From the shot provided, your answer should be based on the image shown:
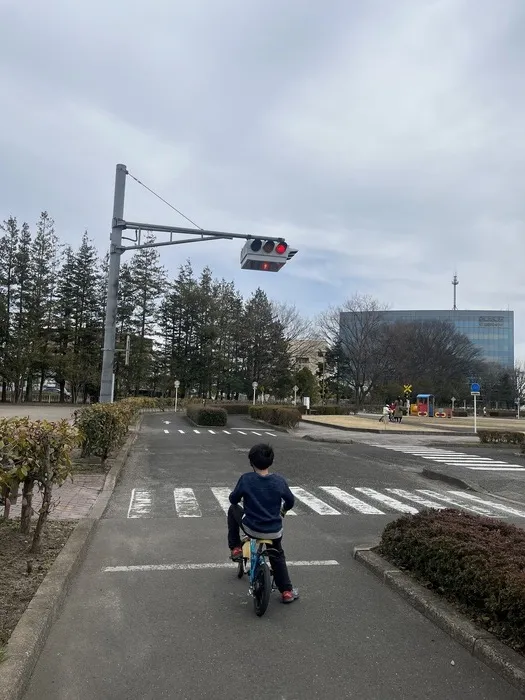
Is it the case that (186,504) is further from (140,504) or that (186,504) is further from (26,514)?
(26,514)

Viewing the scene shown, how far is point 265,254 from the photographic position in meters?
13.2

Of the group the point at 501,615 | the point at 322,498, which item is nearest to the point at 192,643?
the point at 501,615

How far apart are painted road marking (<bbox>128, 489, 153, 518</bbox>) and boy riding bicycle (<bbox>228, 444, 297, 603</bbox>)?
3.70 meters

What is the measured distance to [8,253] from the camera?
5406cm

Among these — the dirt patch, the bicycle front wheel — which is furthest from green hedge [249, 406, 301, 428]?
the bicycle front wheel

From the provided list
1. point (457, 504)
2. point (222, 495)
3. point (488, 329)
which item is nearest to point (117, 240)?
point (222, 495)

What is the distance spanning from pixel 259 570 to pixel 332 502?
511 cm

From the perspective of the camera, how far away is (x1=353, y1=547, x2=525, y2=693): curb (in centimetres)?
318

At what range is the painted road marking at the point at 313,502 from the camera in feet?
27.0

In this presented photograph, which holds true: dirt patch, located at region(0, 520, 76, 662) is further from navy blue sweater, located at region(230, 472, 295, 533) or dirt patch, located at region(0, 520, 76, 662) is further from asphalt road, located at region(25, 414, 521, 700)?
navy blue sweater, located at region(230, 472, 295, 533)

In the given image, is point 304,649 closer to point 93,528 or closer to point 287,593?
point 287,593

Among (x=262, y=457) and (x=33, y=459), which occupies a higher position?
(x=262, y=457)

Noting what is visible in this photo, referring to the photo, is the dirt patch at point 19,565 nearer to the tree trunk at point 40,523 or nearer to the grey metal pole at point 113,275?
the tree trunk at point 40,523

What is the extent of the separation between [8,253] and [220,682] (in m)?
57.8
